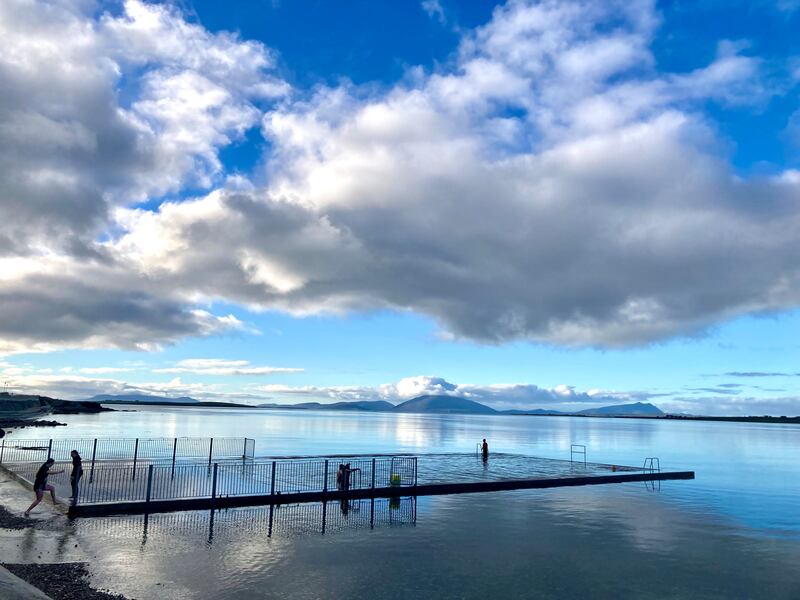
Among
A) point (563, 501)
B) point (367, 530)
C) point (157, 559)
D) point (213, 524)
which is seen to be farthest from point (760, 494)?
point (157, 559)

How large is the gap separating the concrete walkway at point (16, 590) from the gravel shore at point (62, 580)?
82 cm

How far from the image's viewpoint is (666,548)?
29.2m

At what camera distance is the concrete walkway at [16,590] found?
15.5 meters

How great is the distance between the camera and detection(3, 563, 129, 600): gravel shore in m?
18.0

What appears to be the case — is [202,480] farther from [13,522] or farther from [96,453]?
[96,453]

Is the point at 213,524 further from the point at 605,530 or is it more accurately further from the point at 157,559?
the point at 605,530

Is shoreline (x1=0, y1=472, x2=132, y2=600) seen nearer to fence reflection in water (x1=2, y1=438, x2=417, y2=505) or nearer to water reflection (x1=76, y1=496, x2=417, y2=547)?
water reflection (x1=76, y1=496, x2=417, y2=547)

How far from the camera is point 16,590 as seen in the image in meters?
16.0

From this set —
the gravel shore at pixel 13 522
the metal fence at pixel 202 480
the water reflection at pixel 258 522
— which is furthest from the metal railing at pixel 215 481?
the gravel shore at pixel 13 522

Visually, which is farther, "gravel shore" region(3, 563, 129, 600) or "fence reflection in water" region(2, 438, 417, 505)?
"fence reflection in water" region(2, 438, 417, 505)

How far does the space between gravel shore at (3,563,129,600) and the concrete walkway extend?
815 mm

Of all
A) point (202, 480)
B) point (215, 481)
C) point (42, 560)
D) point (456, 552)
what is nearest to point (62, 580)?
point (42, 560)

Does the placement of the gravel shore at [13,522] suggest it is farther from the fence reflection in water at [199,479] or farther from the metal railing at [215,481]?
the metal railing at [215,481]

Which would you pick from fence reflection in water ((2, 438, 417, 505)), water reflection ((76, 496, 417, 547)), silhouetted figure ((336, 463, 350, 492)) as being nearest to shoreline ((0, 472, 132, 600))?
water reflection ((76, 496, 417, 547))
